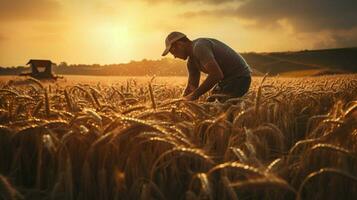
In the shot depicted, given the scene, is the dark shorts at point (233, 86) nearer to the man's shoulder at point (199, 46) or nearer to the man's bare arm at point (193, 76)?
the man's bare arm at point (193, 76)

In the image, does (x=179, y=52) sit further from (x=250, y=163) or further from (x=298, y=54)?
(x=298, y=54)

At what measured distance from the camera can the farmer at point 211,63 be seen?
563 centimetres

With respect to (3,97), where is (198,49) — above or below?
above

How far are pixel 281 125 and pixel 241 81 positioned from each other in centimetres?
220

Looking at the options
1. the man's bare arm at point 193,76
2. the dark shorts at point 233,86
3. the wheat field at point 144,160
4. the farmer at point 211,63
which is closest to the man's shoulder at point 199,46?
the farmer at point 211,63

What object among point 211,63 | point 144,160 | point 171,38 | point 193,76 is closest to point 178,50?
point 171,38

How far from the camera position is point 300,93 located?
587cm

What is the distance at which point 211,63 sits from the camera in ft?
18.5

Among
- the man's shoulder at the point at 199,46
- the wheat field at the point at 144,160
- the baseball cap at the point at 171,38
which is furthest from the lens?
the man's shoulder at the point at 199,46

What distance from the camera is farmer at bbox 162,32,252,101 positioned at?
18.5 feet

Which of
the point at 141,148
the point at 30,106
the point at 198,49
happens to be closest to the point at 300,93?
the point at 198,49

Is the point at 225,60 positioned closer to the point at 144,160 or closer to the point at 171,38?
the point at 171,38

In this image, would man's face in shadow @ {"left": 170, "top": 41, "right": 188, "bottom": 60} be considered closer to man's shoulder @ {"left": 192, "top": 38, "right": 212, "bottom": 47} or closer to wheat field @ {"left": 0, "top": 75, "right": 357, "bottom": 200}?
man's shoulder @ {"left": 192, "top": 38, "right": 212, "bottom": 47}

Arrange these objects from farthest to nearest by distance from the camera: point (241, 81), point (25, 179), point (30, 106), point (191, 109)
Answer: point (241, 81)
point (30, 106)
point (191, 109)
point (25, 179)
